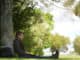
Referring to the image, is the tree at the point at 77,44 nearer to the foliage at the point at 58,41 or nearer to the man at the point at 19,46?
the foliage at the point at 58,41

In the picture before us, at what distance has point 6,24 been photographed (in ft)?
4.33

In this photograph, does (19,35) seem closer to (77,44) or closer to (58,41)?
(58,41)

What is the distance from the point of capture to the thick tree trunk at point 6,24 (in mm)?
1309

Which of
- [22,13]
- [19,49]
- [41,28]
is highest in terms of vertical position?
[22,13]

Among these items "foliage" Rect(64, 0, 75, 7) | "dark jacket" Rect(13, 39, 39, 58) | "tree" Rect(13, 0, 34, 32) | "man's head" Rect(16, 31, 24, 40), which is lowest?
"dark jacket" Rect(13, 39, 39, 58)

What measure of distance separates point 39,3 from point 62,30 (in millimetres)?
244

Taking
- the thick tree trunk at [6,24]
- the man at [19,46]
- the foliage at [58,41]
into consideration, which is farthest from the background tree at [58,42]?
the thick tree trunk at [6,24]

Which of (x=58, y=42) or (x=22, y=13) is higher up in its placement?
(x=22, y=13)

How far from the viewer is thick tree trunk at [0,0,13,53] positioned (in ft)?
4.30

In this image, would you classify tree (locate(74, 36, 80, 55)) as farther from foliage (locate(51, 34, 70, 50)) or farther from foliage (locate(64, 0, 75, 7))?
foliage (locate(64, 0, 75, 7))

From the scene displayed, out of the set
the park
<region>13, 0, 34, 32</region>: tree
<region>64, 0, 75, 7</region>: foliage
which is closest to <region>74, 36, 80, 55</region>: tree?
the park

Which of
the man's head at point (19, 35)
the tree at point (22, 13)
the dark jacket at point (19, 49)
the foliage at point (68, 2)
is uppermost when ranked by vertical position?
the foliage at point (68, 2)

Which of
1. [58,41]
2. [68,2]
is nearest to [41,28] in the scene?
[58,41]

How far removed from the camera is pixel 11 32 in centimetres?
131
